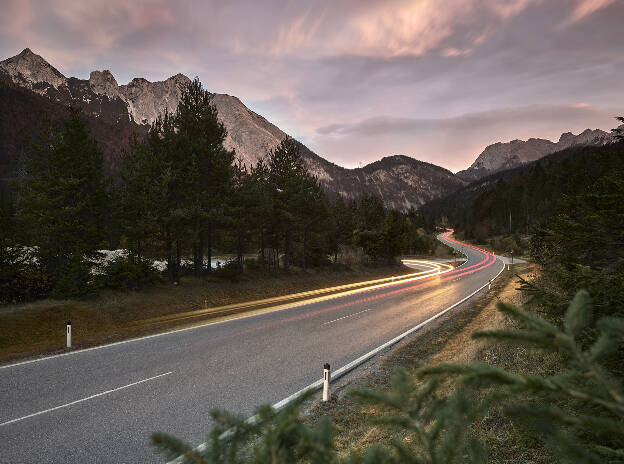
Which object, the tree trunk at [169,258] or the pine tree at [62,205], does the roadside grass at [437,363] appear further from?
the tree trunk at [169,258]

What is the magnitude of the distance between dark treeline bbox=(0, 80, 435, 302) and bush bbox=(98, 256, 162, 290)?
59mm

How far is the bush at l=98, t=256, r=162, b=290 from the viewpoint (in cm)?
1906

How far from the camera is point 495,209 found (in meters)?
110

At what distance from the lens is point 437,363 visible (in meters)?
10.7

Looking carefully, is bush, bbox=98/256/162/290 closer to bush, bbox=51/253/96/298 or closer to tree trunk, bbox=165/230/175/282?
bush, bbox=51/253/96/298

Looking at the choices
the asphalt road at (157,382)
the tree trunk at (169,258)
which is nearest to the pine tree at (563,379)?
the asphalt road at (157,382)

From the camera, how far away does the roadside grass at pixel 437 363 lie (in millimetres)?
5079

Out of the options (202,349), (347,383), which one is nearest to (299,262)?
(202,349)

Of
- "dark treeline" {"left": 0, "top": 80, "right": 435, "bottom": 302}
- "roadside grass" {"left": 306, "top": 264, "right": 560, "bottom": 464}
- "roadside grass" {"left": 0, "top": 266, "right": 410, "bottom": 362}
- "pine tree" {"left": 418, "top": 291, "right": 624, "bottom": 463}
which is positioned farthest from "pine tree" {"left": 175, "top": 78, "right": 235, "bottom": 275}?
"pine tree" {"left": 418, "top": 291, "right": 624, "bottom": 463}

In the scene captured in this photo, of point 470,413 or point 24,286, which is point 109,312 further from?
point 470,413

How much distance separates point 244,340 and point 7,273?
483 inches

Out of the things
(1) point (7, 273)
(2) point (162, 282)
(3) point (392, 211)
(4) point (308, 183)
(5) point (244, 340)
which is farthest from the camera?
(3) point (392, 211)

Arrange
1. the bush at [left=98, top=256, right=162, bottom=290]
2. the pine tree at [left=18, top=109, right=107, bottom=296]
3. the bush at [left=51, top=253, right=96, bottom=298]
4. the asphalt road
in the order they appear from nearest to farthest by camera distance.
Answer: the asphalt road → the bush at [left=51, top=253, right=96, bottom=298] → the pine tree at [left=18, top=109, right=107, bottom=296] → the bush at [left=98, top=256, right=162, bottom=290]

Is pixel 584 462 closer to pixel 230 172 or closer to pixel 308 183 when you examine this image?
pixel 230 172
